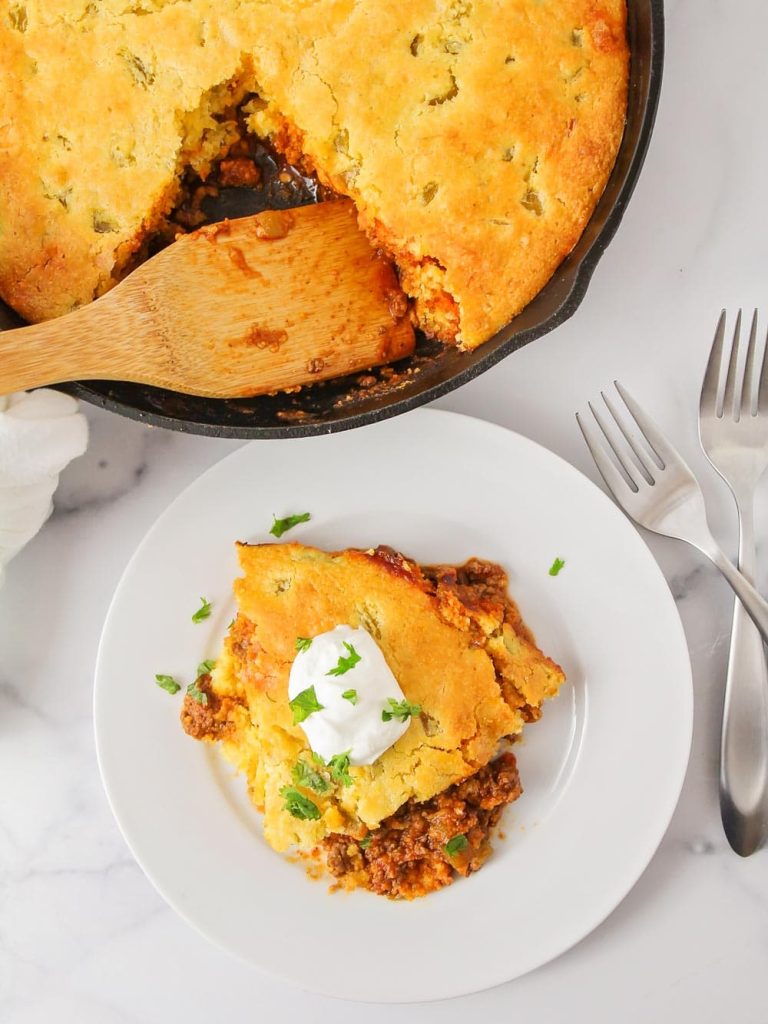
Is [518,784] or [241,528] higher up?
[241,528]

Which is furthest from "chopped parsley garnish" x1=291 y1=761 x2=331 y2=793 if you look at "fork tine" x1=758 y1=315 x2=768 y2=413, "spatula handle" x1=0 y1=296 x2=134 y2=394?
"fork tine" x1=758 y1=315 x2=768 y2=413

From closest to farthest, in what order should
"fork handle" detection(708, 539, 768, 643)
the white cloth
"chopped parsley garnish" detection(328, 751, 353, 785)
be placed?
"chopped parsley garnish" detection(328, 751, 353, 785) → the white cloth → "fork handle" detection(708, 539, 768, 643)

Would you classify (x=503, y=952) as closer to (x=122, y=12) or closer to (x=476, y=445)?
(x=476, y=445)

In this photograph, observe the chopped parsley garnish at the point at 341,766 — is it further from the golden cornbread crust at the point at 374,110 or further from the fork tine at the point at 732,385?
the fork tine at the point at 732,385

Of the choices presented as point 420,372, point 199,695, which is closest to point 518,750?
point 199,695

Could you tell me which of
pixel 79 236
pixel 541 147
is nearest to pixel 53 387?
pixel 79 236

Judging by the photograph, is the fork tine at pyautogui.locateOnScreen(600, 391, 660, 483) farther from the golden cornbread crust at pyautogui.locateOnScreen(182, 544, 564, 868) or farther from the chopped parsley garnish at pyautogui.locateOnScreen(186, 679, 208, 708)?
the chopped parsley garnish at pyautogui.locateOnScreen(186, 679, 208, 708)

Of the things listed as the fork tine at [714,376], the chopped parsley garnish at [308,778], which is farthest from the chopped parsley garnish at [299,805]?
the fork tine at [714,376]
